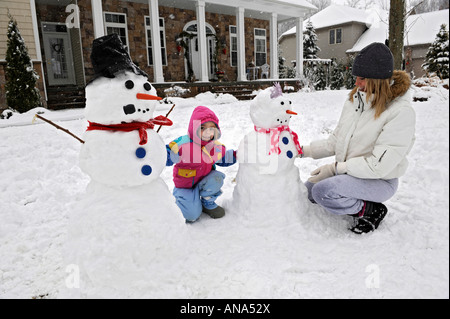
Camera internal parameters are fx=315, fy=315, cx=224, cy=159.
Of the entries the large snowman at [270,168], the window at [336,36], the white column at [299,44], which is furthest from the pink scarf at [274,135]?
the window at [336,36]

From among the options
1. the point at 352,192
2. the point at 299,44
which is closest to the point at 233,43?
the point at 299,44

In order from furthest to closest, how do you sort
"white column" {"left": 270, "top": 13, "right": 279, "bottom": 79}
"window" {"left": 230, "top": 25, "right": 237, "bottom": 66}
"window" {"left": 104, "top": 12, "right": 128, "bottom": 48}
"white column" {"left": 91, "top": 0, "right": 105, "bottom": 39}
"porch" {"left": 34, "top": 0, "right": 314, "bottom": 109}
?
"window" {"left": 230, "top": 25, "right": 237, "bottom": 66}, "white column" {"left": 270, "top": 13, "right": 279, "bottom": 79}, "window" {"left": 104, "top": 12, "right": 128, "bottom": 48}, "porch" {"left": 34, "top": 0, "right": 314, "bottom": 109}, "white column" {"left": 91, "top": 0, "right": 105, "bottom": 39}

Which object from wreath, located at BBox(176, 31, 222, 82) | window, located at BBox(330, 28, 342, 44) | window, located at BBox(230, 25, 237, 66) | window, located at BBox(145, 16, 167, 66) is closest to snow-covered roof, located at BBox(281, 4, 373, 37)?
window, located at BBox(330, 28, 342, 44)

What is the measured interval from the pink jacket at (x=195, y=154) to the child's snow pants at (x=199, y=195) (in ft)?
0.19

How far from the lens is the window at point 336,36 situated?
25922 millimetres

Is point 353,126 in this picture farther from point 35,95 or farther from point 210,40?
point 210,40

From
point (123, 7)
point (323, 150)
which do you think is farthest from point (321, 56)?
point (323, 150)

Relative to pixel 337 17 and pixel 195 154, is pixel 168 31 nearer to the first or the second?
pixel 195 154

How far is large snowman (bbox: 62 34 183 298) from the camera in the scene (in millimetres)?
1948

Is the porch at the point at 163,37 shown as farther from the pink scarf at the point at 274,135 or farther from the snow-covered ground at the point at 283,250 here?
the pink scarf at the point at 274,135

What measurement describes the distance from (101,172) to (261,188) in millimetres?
1294

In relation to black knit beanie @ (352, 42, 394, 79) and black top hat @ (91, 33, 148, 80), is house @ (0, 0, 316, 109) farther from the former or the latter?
black knit beanie @ (352, 42, 394, 79)

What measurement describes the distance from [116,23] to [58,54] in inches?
98.7

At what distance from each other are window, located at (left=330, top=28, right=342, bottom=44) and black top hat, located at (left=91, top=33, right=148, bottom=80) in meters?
27.4
